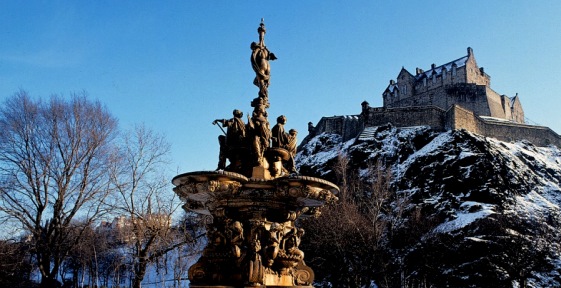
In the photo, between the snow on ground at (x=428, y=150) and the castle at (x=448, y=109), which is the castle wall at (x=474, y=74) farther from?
the snow on ground at (x=428, y=150)

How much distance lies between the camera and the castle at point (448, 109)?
62656mm

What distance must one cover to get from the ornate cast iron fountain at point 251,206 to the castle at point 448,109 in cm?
5473

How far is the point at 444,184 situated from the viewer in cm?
4719

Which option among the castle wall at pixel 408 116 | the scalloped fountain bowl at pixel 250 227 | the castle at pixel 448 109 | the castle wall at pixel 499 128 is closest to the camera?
the scalloped fountain bowl at pixel 250 227

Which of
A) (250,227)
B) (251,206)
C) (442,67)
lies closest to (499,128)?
(442,67)

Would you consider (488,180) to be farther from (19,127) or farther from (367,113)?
(19,127)

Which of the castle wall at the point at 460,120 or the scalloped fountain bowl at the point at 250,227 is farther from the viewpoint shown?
the castle wall at the point at 460,120

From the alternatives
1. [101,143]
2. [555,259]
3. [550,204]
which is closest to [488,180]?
[550,204]

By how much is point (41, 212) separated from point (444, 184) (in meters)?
39.3

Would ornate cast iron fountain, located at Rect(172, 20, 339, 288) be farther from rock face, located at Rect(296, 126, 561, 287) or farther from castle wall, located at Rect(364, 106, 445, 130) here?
castle wall, located at Rect(364, 106, 445, 130)

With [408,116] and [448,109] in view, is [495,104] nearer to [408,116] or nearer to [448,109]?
[448,109]

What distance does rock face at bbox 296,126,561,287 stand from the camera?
30.7m

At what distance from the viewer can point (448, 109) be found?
63.8 m

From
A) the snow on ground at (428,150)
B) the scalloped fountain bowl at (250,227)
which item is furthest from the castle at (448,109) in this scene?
the scalloped fountain bowl at (250,227)
